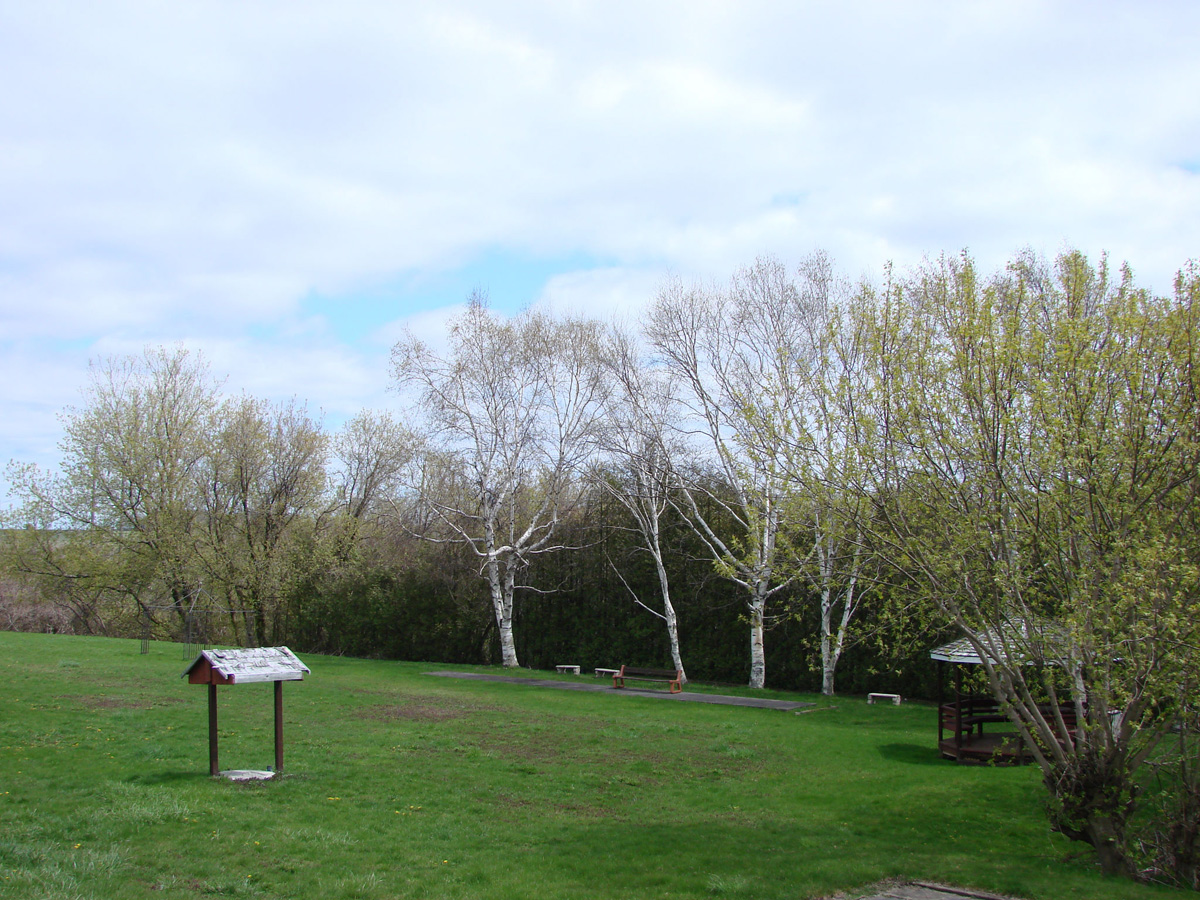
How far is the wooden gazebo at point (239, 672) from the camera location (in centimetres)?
947

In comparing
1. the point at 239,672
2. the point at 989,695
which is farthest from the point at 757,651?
the point at 239,672

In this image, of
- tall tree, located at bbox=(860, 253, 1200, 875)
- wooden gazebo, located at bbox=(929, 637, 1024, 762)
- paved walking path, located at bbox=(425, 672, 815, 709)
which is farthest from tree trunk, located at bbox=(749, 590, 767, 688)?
tall tree, located at bbox=(860, 253, 1200, 875)

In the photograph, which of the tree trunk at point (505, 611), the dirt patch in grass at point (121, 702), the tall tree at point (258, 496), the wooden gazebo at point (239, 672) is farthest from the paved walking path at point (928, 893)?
the tall tree at point (258, 496)


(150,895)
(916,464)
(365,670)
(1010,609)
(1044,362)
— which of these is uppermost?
(1044,362)

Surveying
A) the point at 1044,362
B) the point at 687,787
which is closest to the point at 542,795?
the point at 687,787

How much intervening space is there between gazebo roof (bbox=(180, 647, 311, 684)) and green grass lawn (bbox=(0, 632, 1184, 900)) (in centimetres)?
108

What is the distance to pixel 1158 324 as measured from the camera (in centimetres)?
789

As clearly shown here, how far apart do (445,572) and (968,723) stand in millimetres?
19940

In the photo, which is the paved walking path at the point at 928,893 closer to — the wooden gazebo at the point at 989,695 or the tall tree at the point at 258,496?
the wooden gazebo at the point at 989,695

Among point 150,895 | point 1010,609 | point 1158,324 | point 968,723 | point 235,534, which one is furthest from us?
point 235,534

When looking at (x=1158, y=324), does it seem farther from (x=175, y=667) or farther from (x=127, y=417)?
(x=127, y=417)

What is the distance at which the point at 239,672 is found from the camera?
9.57 metres

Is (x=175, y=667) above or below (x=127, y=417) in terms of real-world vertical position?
below

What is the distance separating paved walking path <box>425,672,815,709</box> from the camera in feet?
62.1
